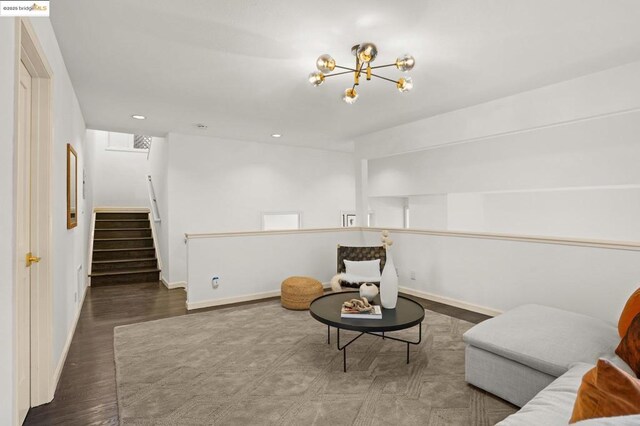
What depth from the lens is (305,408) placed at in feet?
6.97

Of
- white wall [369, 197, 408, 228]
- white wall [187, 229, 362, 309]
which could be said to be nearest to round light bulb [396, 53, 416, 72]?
white wall [187, 229, 362, 309]

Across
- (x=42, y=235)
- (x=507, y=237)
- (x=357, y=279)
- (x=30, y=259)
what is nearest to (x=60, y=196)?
(x=42, y=235)

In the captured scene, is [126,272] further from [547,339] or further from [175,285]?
[547,339]

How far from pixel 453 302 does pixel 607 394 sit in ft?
11.4

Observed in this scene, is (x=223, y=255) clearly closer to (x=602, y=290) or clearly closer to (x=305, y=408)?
(x=305, y=408)

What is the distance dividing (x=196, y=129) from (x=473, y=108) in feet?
13.1

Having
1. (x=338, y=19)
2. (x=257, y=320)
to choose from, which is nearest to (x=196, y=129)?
(x=257, y=320)

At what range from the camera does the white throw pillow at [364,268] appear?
4402 mm

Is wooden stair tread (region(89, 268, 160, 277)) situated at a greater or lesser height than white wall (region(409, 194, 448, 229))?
lesser

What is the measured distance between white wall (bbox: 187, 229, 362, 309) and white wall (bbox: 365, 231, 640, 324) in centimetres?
112

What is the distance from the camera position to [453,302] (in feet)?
14.3

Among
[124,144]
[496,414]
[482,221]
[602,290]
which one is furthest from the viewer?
[124,144]

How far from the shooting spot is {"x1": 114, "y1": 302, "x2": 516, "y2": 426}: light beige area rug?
2051 mm

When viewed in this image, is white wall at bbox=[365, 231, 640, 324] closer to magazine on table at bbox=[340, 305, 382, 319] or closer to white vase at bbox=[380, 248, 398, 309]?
white vase at bbox=[380, 248, 398, 309]
